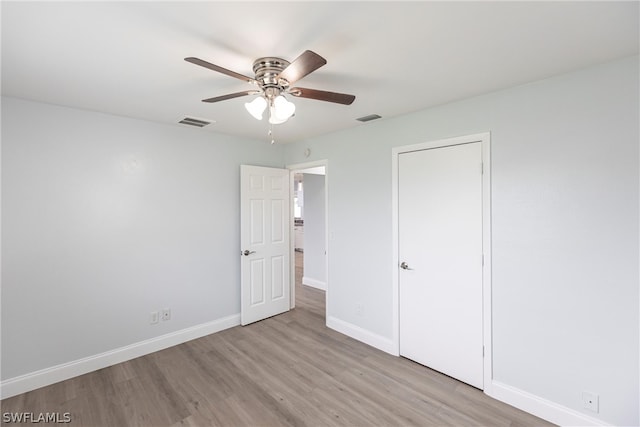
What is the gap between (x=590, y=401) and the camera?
1.91 meters

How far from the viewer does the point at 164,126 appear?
10.4 feet

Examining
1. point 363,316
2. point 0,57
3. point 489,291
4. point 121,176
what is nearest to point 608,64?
point 489,291

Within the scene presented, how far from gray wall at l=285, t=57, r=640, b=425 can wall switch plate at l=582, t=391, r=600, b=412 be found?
29 mm

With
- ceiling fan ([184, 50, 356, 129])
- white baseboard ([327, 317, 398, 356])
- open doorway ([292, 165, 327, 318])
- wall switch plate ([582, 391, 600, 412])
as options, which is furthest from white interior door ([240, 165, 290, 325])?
wall switch plate ([582, 391, 600, 412])

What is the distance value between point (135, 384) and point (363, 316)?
7.55ft

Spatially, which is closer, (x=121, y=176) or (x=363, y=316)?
(x=121, y=176)

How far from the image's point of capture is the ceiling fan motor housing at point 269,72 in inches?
67.5

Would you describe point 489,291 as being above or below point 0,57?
below

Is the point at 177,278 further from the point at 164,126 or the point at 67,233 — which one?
the point at 164,126

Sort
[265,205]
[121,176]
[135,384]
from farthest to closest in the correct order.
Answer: [265,205] < [121,176] < [135,384]

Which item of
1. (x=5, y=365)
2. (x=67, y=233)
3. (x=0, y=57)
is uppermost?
(x=0, y=57)

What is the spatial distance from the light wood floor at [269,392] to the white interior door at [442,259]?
23 cm

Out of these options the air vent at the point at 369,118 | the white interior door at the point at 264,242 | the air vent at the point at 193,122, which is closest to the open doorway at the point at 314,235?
the white interior door at the point at 264,242

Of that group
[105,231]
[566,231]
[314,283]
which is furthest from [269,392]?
[314,283]
